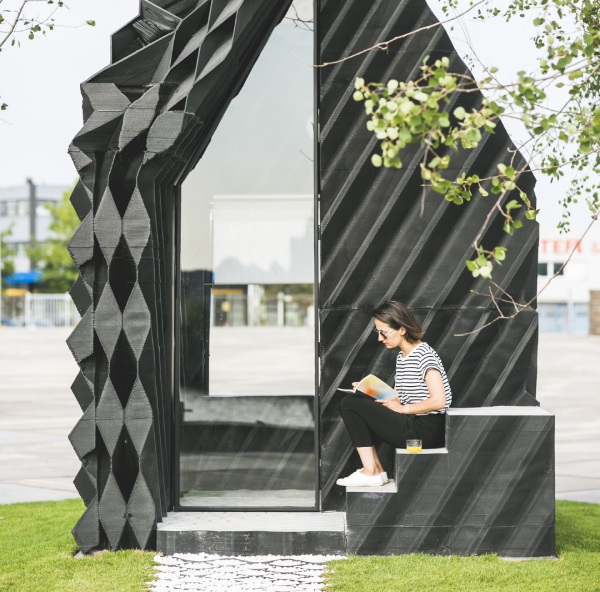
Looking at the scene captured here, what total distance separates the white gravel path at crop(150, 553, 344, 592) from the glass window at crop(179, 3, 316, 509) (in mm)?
954

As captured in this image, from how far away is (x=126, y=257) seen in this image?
655 centimetres

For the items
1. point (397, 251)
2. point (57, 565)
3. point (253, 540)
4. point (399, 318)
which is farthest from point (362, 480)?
point (57, 565)

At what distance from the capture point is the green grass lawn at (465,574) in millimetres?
5656

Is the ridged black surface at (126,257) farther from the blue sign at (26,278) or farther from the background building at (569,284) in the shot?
the blue sign at (26,278)

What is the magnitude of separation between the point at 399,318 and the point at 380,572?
1.58 m

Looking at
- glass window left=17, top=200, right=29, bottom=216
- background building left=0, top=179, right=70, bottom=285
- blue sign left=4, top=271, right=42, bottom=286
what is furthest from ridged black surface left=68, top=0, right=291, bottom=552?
glass window left=17, top=200, right=29, bottom=216

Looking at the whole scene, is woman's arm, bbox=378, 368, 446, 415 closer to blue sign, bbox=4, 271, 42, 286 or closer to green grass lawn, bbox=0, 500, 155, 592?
green grass lawn, bbox=0, 500, 155, 592

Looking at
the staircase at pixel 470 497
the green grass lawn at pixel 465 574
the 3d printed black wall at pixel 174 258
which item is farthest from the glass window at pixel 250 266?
the green grass lawn at pixel 465 574

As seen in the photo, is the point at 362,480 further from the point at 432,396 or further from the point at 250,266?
the point at 250,266

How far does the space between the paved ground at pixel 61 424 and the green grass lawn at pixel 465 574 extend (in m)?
3.33

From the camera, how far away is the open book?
6.62m

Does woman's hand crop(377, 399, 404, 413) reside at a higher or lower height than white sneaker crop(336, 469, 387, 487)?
higher

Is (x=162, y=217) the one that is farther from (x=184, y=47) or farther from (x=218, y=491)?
(x=218, y=491)

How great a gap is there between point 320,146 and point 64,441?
8.14 m
